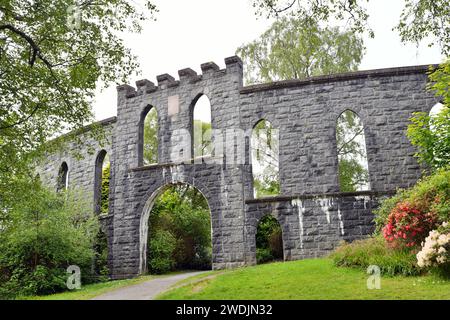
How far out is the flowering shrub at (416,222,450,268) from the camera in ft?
27.0

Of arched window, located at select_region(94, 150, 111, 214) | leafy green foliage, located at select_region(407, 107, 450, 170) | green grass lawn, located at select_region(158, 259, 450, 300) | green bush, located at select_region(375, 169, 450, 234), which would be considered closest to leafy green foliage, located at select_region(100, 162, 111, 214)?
arched window, located at select_region(94, 150, 111, 214)

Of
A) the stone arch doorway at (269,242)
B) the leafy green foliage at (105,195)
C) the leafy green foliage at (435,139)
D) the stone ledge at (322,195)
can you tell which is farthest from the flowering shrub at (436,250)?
the leafy green foliage at (105,195)

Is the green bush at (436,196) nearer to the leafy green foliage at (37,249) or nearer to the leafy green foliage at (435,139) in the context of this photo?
the leafy green foliage at (435,139)

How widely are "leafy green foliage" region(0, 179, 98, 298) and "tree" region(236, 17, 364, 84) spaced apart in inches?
470

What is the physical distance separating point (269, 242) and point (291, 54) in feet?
33.2

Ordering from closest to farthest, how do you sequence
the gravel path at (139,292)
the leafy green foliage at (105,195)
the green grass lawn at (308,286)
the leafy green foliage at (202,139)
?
the green grass lawn at (308,286) < the gravel path at (139,292) < the leafy green foliage at (105,195) < the leafy green foliage at (202,139)

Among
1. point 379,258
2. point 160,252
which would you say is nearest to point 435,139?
point 379,258

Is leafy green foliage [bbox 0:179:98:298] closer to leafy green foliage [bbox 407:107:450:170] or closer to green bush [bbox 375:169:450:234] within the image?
green bush [bbox 375:169:450:234]

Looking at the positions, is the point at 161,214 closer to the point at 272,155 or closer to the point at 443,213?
the point at 272,155

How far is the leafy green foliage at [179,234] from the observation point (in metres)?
15.9

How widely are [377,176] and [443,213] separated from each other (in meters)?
4.68
